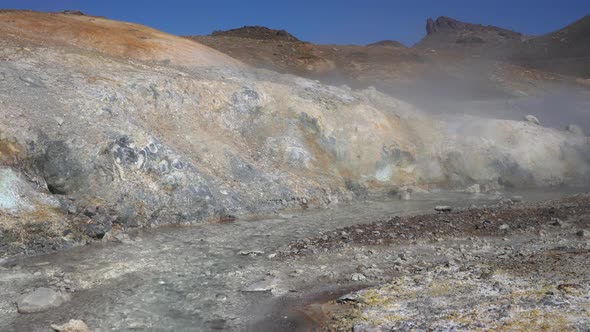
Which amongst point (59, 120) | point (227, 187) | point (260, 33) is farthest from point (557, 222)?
point (260, 33)

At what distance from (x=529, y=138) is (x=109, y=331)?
2580 cm

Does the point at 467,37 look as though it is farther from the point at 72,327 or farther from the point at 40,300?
the point at 72,327

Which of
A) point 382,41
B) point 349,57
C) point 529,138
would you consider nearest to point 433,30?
point 382,41

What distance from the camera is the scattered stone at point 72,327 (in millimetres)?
10141

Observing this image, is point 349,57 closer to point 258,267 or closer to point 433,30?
point 258,267

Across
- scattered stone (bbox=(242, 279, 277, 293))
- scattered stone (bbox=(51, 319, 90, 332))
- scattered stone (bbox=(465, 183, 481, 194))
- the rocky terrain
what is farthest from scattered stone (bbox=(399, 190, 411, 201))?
scattered stone (bbox=(51, 319, 90, 332))

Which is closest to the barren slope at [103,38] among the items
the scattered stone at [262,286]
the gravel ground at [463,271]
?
the gravel ground at [463,271]

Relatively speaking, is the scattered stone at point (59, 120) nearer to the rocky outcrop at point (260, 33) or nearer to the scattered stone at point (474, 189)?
the scattered stone at point (474, 189)

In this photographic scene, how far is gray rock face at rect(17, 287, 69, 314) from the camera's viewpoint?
11.2m

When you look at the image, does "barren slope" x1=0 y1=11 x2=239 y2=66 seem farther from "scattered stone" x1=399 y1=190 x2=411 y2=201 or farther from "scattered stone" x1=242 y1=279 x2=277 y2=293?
"scattered stone" x1=242 y1=279 x2=277 y2=293

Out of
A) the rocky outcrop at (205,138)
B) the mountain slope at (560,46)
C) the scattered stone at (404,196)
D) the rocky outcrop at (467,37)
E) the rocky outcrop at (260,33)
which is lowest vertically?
the scattered stone at (404,196)

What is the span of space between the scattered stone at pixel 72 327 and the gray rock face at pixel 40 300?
1.20 metres

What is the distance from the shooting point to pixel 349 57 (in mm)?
59875

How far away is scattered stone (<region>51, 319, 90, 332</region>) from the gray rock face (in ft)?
3.95
